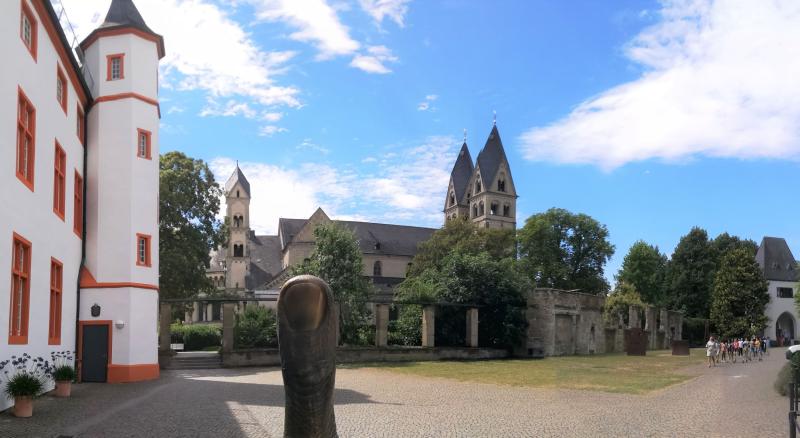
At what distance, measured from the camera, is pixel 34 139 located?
1717 cm

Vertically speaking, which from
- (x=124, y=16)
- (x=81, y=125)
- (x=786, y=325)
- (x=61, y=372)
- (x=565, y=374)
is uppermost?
(x=124, y=16)

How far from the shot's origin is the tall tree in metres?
72.8

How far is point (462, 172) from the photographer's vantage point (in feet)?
354

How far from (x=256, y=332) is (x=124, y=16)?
620 inches

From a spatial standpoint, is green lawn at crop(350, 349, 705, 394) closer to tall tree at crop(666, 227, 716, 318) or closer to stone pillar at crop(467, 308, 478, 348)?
stone pillar at crop(467, 308, 478, 348)

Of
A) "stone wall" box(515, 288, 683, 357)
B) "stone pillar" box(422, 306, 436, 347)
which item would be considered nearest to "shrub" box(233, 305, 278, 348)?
"stone pillar" box(422, 306, 436, 347)

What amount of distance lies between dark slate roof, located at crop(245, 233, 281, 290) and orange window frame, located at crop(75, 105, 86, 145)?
6580 cm

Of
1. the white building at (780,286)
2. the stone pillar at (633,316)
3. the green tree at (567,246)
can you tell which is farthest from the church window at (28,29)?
the white building at (780,286)

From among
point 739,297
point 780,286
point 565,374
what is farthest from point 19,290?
point 780,286

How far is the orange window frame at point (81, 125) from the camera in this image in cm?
2378

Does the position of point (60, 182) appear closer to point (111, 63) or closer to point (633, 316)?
point (111, 63)

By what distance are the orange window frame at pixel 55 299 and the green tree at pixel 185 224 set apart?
53.8ft

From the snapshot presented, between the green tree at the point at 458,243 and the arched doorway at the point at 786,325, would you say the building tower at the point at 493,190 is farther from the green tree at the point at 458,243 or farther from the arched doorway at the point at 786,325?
the arched doorway at the point at 786,325

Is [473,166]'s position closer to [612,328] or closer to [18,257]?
[612,328]
